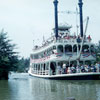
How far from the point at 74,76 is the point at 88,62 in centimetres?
662

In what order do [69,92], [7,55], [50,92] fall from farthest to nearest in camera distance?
[7,55], [50,92], [69,92]

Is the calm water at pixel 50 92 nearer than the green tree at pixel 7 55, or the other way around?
the calm water at pixel 50 92

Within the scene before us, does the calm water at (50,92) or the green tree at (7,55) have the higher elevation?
the green tree at (7,55)

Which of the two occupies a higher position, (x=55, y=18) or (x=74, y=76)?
→ (x=55, y=18)

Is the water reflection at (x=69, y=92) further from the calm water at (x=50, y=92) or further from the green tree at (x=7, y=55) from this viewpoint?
the green tree at (x=7, y=55)

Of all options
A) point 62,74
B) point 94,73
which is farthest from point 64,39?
point 94,73

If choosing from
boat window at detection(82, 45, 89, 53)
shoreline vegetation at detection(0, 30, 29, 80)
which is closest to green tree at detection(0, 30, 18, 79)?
shoreline vegetation at detection(0, 30, 29, 80)

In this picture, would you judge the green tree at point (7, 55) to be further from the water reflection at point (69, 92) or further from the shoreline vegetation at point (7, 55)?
the water reflection at point (69, 92)

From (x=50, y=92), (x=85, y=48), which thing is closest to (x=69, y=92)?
(x=50, y=92)

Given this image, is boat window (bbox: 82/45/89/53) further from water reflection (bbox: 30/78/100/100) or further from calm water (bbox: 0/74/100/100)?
water reflection (bbox: 30/78/100/100)

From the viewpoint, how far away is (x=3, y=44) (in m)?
29.5

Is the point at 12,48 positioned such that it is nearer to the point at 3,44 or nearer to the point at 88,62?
the point at 3,44

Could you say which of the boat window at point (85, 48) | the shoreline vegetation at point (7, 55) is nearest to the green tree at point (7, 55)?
the shoreline vegetation at point (7, 55)

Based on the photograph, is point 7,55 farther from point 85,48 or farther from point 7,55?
point 85,48
